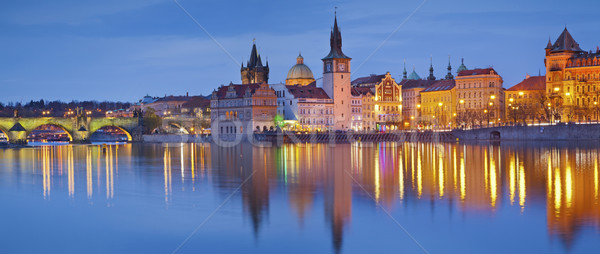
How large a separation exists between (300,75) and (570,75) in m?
45.0

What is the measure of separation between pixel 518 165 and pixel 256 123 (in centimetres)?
6548

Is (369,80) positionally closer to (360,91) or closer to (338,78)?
(360,91)

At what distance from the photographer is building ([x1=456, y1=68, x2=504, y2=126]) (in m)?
113

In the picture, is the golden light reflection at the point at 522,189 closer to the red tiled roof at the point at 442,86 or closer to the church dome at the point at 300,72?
the red tiled roof at the point at 442,86

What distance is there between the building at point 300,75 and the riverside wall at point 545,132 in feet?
144

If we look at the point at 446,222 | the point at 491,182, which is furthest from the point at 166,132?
the point at 446,222

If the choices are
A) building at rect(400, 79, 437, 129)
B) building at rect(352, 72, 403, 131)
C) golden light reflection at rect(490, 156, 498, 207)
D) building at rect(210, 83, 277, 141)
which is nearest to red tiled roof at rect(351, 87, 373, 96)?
building at rect(352, 72, 403, 131)

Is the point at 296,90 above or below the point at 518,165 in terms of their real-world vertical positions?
above

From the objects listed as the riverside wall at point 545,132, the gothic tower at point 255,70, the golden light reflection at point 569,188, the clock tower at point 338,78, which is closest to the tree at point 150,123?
the gothic tower at point 255,70

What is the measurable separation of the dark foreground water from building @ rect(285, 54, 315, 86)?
288ft

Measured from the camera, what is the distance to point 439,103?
118m

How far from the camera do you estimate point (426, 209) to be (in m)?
23.1

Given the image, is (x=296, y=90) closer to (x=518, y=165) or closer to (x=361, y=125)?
(x=361, y=125)

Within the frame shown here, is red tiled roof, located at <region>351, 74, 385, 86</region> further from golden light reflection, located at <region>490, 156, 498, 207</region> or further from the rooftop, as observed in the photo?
golden light reflection, located at <region>490, 156, 498, 207</region>
